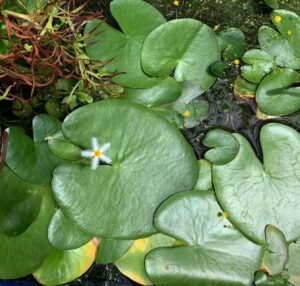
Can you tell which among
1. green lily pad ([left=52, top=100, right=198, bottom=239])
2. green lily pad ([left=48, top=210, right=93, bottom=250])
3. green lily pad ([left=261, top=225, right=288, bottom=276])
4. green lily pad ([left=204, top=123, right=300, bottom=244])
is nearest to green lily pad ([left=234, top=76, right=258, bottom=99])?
green lily pad ([left=204, top=123, right=300, bottom=244])

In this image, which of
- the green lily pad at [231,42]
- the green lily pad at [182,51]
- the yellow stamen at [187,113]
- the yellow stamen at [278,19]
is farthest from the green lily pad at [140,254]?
the yellow stamen at [278,19]

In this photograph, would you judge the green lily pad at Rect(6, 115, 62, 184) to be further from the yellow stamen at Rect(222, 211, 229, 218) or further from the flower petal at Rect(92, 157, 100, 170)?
the yellow stamen at Rect(222, 211, 229, 218)

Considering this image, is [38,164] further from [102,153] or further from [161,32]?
[161,32]

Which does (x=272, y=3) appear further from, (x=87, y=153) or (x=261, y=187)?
(x=87, y=153)

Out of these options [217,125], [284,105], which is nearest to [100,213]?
[217,125]

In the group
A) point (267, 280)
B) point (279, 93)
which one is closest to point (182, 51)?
point (279, 93)
